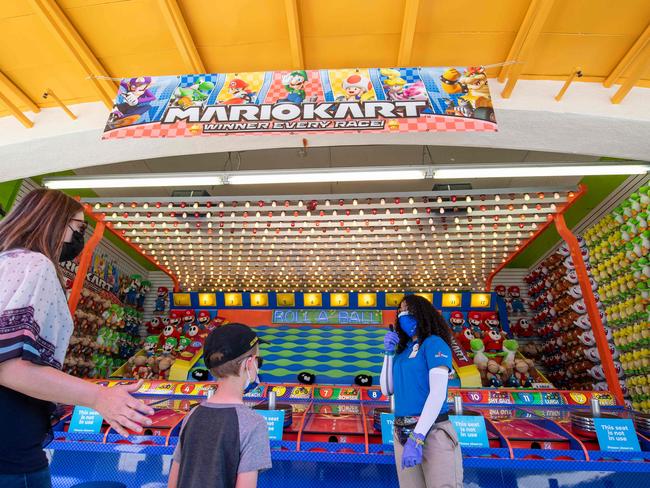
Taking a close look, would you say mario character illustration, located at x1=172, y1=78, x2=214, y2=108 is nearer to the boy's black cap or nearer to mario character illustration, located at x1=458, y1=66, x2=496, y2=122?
mario character illustration, located at x1=458, y1=66, x2=496, y2=122

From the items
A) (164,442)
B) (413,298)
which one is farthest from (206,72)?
(164,442)

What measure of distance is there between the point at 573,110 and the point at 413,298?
10.8ft

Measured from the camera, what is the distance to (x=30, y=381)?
100cm

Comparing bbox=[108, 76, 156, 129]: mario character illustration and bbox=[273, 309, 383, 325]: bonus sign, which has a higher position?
bbox=[108, 76, 156, 129]: mario character illustration

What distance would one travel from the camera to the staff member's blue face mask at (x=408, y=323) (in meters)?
2.87

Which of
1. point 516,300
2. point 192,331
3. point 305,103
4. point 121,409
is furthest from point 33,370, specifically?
point 516,300

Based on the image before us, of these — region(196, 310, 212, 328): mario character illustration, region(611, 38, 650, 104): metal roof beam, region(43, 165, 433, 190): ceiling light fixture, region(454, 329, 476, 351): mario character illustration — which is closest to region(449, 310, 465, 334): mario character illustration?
region(454, 329, 476, 351): mario character illustration

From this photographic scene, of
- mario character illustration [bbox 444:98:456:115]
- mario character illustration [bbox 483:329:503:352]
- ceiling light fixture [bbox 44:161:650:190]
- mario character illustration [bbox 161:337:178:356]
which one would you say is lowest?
mario character illustration [bbox 161:337:178:356]

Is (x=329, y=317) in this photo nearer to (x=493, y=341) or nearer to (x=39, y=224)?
(x=493, y=341)

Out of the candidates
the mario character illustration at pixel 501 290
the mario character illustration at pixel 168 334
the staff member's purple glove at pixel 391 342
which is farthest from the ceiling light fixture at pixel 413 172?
the mario character illustration at pixel 501 290

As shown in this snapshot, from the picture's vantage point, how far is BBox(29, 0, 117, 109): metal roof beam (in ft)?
12.9

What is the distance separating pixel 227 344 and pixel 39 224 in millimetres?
807

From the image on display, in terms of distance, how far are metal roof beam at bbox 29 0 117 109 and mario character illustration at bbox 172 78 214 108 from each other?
1.13 m

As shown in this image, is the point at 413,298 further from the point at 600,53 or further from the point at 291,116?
the point at 600,53
